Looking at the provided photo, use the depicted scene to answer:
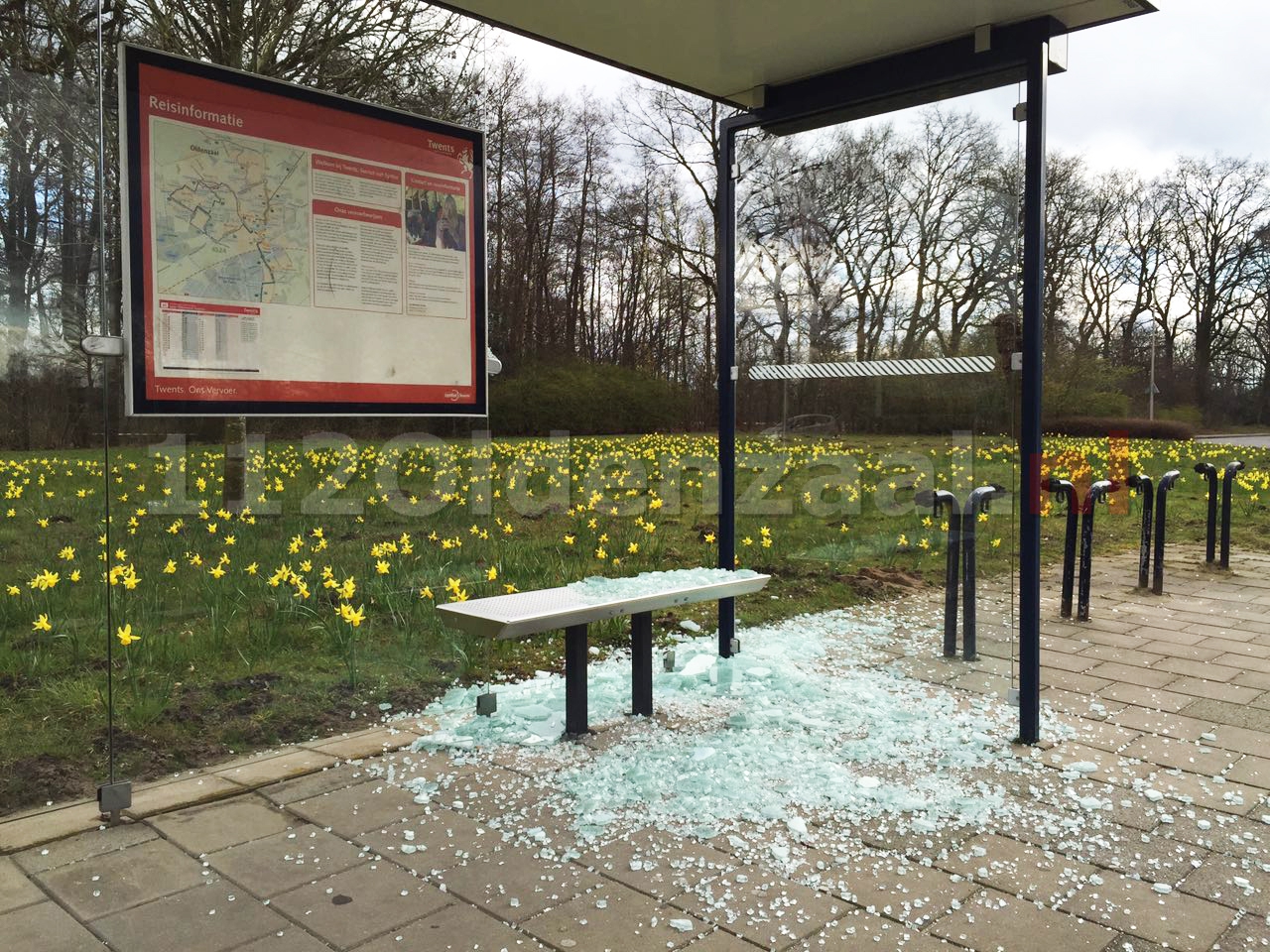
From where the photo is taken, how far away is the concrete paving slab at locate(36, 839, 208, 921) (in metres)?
2.36

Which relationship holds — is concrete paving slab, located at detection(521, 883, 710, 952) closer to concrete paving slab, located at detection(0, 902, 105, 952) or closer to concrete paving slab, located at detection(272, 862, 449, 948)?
concrete paving slab, located at detection(272, 862, 449, 948)

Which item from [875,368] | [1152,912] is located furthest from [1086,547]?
[1152,912]

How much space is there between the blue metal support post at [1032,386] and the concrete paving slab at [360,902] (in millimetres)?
2265

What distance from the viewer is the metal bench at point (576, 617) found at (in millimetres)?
3176

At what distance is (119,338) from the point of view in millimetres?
2867

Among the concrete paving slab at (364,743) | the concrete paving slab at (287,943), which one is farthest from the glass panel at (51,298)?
the concrete paving slab at (287,943)

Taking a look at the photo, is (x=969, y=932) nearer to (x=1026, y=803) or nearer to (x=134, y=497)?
(x=1026, y=803)

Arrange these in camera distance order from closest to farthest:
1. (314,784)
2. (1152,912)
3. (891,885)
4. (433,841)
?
1. (1152,912)
2. (891,885)
3. (433,841)
4. (314,784)

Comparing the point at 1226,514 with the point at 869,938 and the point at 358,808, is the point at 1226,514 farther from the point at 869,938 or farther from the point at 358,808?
the point at 358,808

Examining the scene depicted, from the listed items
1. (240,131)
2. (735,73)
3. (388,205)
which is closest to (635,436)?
(735,73)

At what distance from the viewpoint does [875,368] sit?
4.28m

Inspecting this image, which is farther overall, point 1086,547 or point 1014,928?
point 1086,547

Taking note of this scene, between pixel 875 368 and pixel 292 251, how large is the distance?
2.46 m

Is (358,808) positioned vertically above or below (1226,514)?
below
